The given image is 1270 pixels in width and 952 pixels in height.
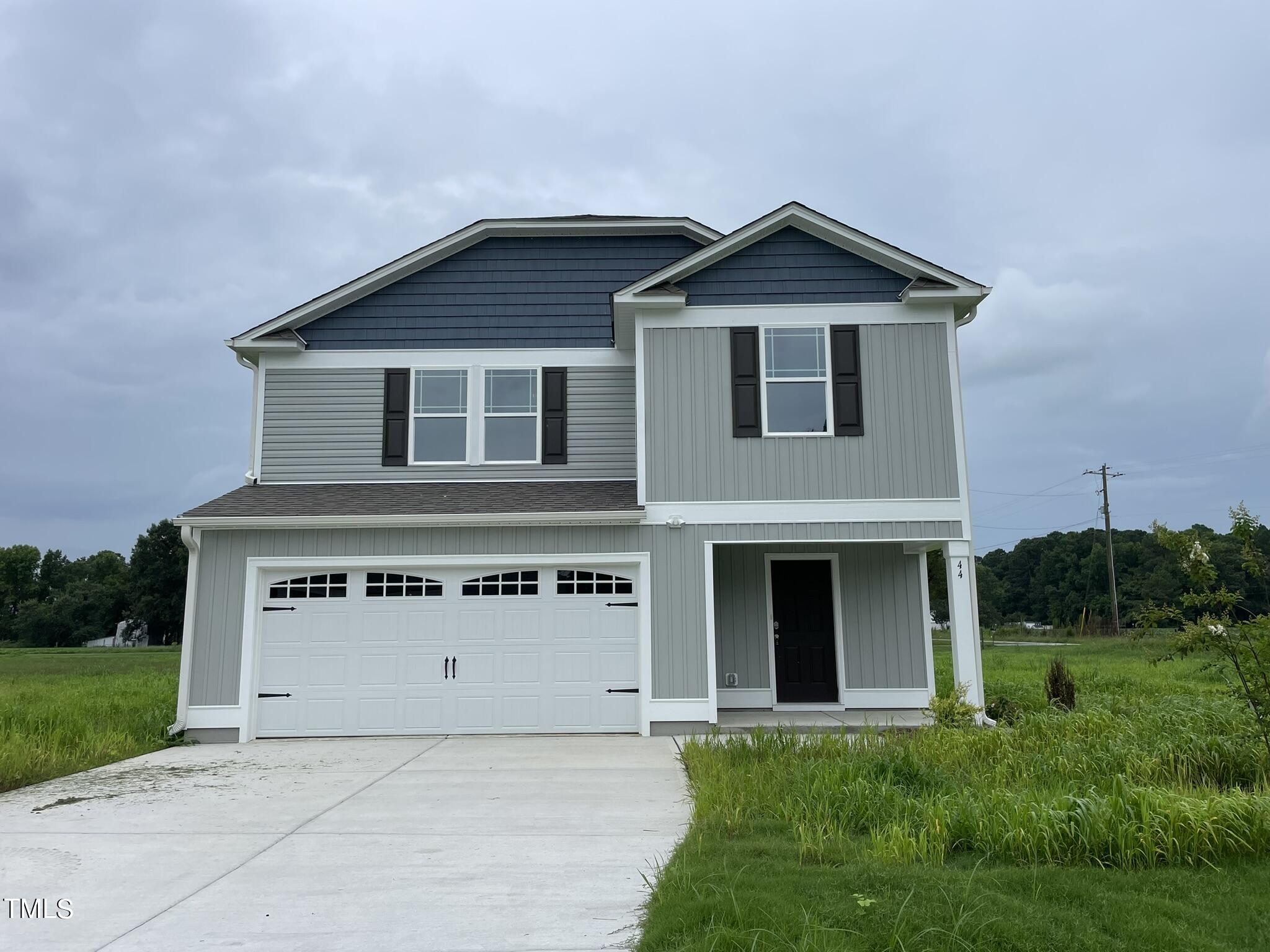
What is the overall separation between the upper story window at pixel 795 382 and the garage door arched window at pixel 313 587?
235 inches

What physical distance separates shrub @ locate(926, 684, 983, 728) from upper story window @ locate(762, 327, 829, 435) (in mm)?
3689

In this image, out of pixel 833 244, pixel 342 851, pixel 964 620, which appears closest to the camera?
pixel 342 851

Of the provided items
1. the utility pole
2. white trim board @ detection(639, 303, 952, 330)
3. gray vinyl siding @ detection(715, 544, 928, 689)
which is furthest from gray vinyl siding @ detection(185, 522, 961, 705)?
the utility pole

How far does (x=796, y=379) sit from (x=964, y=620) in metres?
3.81

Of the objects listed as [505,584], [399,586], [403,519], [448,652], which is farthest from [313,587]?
[505,584]

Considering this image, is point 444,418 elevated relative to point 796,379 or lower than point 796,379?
lower

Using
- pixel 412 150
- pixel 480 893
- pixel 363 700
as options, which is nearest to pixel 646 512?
pixel 363 700

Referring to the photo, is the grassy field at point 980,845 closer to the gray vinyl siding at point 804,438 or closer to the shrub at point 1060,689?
the shrub at point 1060,689

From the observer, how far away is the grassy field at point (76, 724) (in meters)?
8.93

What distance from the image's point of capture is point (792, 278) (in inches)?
476

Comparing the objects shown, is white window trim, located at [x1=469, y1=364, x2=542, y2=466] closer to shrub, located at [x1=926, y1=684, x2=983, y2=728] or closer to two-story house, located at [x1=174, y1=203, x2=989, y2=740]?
two-story house, located at [x1=174, y1=203, x2=989, y2=740]

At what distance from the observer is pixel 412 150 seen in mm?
21688

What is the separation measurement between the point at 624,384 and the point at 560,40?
652 cm

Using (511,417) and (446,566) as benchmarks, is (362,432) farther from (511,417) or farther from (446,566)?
(446,566)
